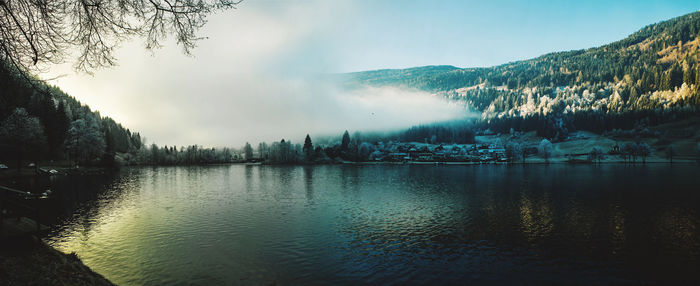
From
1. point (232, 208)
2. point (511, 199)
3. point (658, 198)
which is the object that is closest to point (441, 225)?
point (511, 199)

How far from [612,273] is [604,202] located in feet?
107

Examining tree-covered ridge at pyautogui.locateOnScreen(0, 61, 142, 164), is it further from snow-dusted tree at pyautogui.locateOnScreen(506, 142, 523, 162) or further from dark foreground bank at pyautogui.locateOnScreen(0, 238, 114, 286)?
snow-dusted tree at pyautogui.locateOnScreen(506, 142, 523, 162)

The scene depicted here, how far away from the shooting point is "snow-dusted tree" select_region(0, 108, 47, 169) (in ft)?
224

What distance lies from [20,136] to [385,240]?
3523 inches

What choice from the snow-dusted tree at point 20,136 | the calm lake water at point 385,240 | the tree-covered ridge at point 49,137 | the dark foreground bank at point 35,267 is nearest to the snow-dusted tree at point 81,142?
the tree-covered ridge at point 49,137

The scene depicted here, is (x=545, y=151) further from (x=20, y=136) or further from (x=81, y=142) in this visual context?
(x=20, y=136)

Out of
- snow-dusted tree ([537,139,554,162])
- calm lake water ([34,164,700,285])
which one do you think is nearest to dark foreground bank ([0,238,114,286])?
calm lake water ([34,164,700,285])

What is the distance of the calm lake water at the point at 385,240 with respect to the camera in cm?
2112

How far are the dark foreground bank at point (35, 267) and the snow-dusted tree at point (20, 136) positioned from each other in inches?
2656

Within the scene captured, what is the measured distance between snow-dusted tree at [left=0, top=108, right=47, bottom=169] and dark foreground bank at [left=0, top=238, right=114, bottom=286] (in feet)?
221

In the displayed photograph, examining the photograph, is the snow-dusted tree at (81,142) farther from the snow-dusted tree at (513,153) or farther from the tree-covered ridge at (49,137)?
the snow-dusted tree at (513,153)

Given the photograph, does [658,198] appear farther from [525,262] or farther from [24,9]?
[24,9]

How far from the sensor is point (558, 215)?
128 feet

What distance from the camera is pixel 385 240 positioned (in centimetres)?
2873
